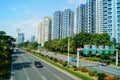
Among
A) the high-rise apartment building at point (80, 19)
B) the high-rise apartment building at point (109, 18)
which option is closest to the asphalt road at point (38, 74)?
the high-rise apartment building at point (109, 18)

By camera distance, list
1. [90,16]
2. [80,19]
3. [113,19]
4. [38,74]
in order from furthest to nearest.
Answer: [80,19] < [90,16] < [113,19] < [38,74]

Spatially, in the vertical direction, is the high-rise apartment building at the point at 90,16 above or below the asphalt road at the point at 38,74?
above

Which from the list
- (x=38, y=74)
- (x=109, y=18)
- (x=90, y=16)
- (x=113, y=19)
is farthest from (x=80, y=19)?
(x=38, y=74)

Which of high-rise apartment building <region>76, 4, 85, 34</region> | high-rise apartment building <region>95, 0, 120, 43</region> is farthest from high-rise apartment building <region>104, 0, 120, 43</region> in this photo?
high-rise apartment building <region>76, 4, 85, 34</region>

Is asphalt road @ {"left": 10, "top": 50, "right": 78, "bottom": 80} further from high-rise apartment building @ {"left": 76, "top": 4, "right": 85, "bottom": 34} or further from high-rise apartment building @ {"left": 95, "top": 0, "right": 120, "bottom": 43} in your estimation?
high-rise apartment building @ {"left": 76, "top": 4, "right": 85, "bottom": 34}

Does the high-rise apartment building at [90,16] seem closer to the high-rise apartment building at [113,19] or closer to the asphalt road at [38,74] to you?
the high-rise apartment building at [113,19]

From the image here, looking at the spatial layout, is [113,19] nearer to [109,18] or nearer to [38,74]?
[109,18]

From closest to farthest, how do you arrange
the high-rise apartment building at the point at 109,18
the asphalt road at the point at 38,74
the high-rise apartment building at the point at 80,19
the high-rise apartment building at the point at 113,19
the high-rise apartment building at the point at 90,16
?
1. the asphalt road at the point at 38,74
2. the high-rise apartment building at the point at 113,19
3. the high-rise apartment building at the point at 109,18
4. the high-rise apartment building at the point at 90,16
5. the high-rise apartment building at the point at 80,19

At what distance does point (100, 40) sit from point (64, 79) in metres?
51.9

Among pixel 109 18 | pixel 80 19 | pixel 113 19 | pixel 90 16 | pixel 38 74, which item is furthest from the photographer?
pixel 80 19

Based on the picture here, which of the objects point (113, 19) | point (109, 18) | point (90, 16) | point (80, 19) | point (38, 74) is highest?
point (90, 16)

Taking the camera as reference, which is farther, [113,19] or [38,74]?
[113,19]

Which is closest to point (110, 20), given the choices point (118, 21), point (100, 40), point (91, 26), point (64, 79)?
point (118, 21)

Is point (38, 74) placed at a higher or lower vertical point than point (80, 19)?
lower
